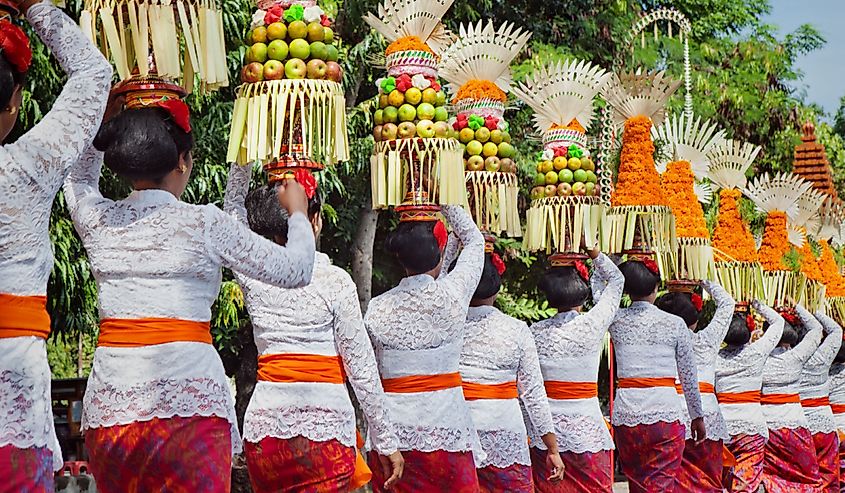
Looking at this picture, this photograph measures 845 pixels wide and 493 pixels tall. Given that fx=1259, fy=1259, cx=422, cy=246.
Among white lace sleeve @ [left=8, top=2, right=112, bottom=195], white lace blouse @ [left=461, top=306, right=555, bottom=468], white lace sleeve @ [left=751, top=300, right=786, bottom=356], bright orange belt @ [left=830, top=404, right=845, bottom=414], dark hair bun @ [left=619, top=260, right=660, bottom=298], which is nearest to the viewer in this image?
white lace sleeve @ [left=8, top=2, right=112, bottom=195]

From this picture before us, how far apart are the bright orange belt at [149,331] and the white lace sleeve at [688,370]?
14.4 ft

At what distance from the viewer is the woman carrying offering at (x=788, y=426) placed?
9.24m

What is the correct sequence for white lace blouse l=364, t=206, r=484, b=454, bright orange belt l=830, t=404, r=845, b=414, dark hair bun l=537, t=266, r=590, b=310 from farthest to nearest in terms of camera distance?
1. bright orange belt l=830, t=404, r=845, b=414
2. dark hair bun l=537, t=266, r=590, b=310
3. white lace blouse l=364, t=206, r=484, b=454

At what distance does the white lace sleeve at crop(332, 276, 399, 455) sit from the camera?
4262mm

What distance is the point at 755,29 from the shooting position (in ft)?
56.4

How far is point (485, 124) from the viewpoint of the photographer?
19.8ft

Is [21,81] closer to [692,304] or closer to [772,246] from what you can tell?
[692,304]

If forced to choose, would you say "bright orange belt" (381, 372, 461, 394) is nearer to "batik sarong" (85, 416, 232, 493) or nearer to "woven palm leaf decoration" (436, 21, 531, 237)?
"woven palm leaf decoration" (436, 21, 531, 237)

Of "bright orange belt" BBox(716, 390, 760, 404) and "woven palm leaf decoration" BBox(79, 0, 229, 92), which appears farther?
"bright orange belt" BBox(716, 390, 760, 404)

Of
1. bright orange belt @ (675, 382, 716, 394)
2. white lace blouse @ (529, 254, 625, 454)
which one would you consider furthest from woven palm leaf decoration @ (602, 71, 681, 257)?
bright orange belt @ (675, 382, 716, 394)

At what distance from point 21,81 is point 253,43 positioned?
160cm

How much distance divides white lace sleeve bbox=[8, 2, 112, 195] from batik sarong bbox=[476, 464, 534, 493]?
3.19 m

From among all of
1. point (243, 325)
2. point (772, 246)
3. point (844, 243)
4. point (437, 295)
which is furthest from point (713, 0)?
point (437, 295)

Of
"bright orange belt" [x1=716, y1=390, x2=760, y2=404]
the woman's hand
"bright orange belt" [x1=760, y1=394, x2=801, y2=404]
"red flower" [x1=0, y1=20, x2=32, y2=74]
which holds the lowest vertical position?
"bright orange belt" [x1=760, y1=394, x2=801, y2=404]
